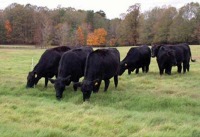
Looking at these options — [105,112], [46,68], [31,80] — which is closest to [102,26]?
[46,68]

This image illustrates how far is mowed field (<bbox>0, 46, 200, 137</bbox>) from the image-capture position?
7.80 metres

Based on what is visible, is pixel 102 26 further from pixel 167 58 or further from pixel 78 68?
pixel 78 68

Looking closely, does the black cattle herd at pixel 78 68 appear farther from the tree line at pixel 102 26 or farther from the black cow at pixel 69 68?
the tree line at pixel 102 26

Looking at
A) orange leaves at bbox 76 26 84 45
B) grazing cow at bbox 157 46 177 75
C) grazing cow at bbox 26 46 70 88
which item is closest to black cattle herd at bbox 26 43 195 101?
grazing cow at bbox 26 46 70 88

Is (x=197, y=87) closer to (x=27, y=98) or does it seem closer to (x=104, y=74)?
(x=104, y=74)

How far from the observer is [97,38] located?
83.1 metres

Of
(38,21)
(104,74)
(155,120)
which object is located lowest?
(155,120)

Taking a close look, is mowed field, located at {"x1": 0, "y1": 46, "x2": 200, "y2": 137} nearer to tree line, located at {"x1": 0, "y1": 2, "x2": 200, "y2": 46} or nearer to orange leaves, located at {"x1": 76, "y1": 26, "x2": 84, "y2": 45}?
tree line, located at {"x1": 0, "y1": 2, "x2": 200, "y2": 46}

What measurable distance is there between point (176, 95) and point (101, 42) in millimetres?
72221

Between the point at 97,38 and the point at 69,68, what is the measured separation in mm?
69995

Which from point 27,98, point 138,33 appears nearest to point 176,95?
point 27,98

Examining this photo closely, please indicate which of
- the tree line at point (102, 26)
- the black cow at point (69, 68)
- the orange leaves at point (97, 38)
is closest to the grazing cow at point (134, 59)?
the black cow at point (69, 68)

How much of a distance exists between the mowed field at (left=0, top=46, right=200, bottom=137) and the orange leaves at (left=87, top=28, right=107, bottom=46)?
220 feet

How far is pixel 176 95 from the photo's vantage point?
12.4 meters
